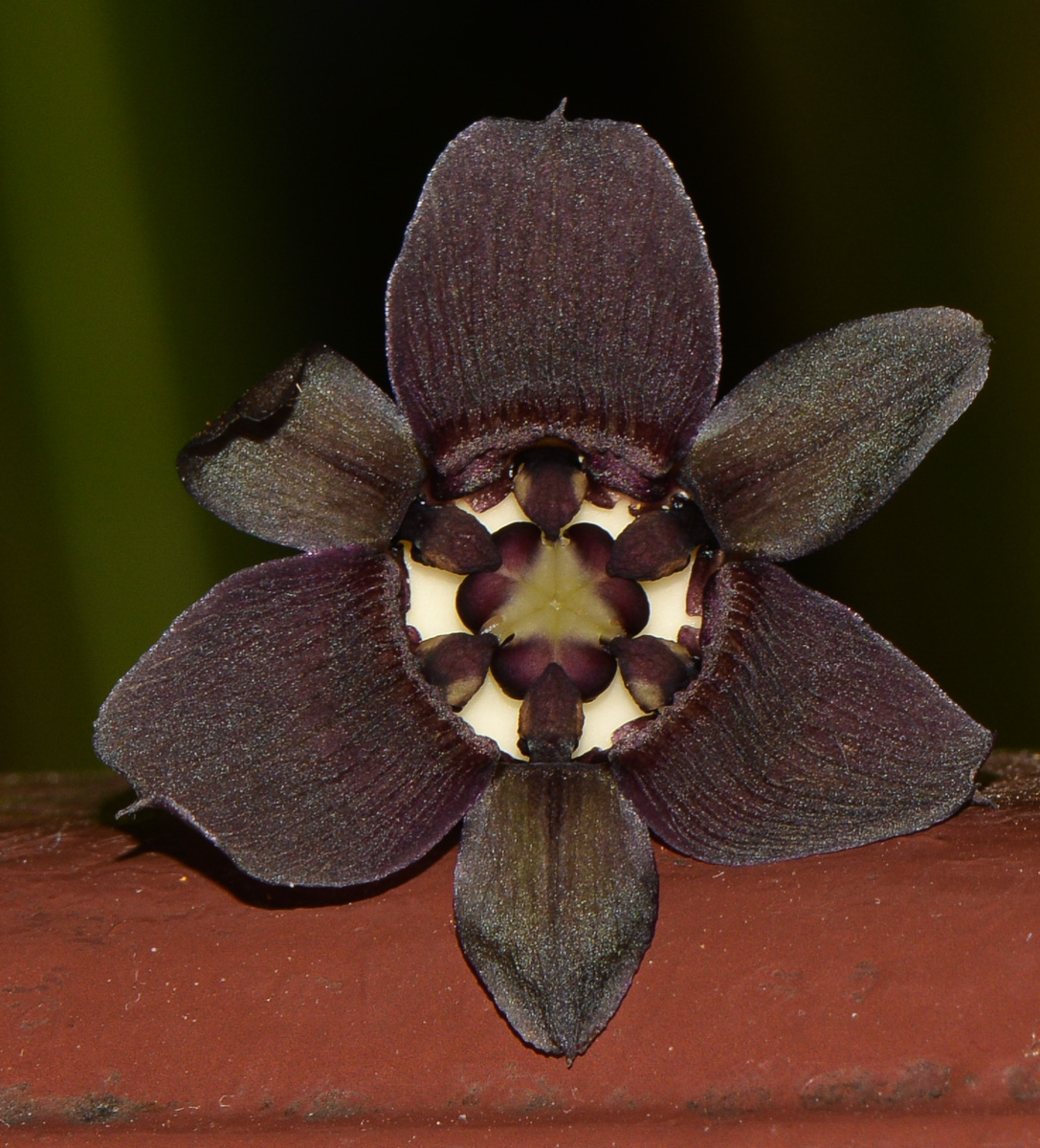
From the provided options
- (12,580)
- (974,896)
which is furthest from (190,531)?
(974,896)

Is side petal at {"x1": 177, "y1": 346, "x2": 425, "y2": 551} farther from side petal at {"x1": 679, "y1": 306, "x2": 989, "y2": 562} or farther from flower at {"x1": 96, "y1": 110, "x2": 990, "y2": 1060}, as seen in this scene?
side petal at {"x1": 679, "y1": 306, "x2": 989, "y2": 562}

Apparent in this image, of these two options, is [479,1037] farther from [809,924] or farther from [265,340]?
[265,340]

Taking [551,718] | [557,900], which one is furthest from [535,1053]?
[551,718]

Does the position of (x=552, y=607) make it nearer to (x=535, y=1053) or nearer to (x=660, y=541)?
(x=660, y=541)

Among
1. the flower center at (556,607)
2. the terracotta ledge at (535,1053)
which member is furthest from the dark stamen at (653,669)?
the terracotta ledge at (535,1053)

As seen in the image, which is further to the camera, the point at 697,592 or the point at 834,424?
the point at 697,592

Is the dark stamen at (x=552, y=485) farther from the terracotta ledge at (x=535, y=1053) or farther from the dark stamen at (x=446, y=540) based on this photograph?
the terracotta ledge at (x=535, y=1053)
